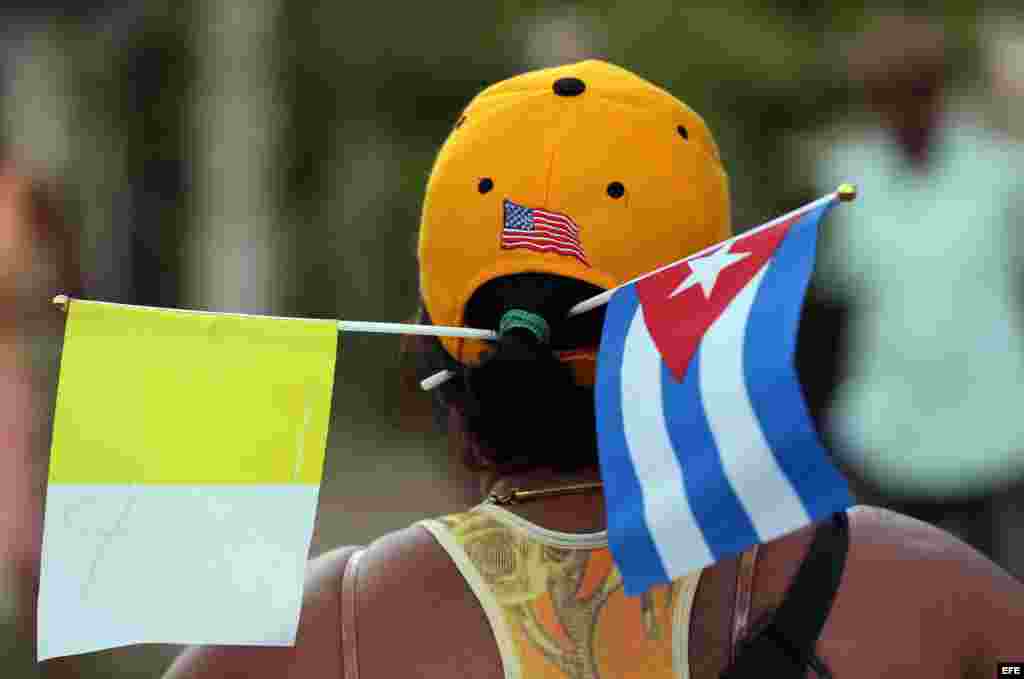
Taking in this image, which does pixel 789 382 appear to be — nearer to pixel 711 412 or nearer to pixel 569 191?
pixel 711 412

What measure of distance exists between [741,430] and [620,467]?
17cm

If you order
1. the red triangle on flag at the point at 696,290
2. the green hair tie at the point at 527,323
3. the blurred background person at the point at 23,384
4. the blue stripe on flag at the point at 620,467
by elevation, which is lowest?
the blurred background person at the point at 23,384

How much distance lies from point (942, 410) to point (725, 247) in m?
2.35

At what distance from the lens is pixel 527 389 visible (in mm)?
1706

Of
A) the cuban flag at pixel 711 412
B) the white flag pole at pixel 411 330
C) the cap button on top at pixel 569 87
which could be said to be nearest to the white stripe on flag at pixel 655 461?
the cuban flag at pixel 711 412

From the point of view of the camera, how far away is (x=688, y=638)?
64.6 inches

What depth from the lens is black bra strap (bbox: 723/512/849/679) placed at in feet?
5.16

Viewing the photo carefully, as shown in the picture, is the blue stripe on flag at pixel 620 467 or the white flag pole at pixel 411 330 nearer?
the blue stripe on flag at pixel 620 467

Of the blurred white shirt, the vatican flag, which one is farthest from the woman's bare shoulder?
the blurred white shirt

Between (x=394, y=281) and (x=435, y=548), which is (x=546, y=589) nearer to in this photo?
(x=435, y=548)

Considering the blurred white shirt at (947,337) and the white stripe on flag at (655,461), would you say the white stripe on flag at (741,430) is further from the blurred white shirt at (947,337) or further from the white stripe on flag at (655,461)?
the blurred white shirt at (947,337)

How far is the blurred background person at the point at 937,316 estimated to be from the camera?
362cm

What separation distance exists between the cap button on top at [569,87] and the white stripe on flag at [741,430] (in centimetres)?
50

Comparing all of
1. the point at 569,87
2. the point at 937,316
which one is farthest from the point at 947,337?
the point at 569,87
